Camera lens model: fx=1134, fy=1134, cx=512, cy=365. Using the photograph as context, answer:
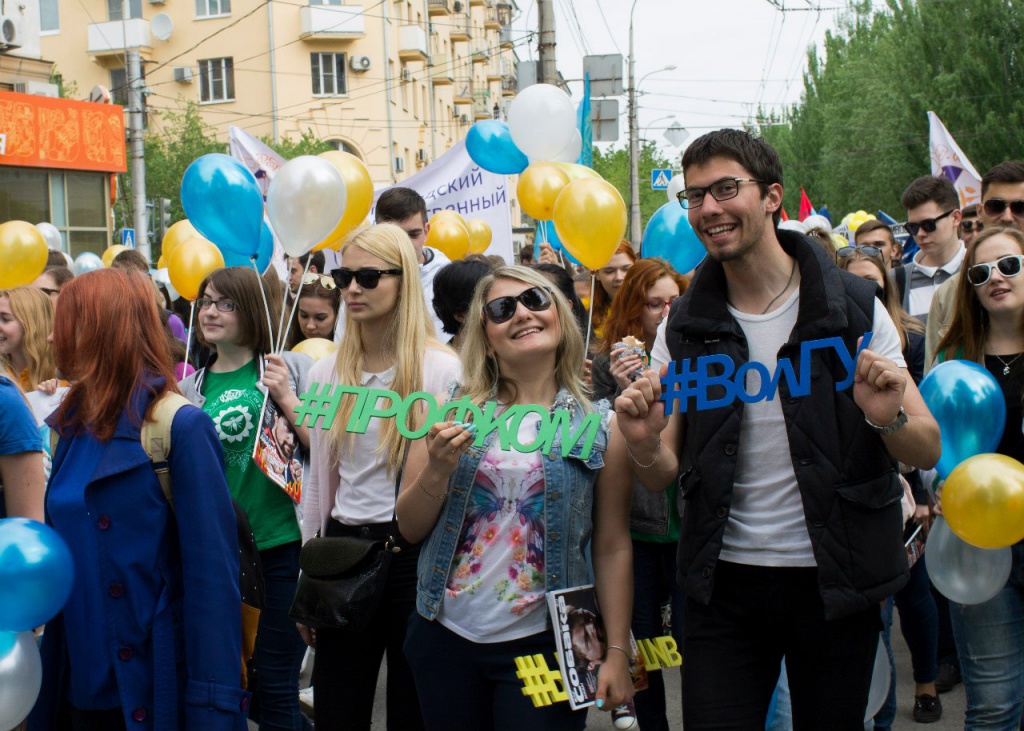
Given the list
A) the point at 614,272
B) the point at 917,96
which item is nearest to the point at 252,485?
the point at 614,272

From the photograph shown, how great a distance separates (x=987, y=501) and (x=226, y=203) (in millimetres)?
3254

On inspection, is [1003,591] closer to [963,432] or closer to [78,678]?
[963,432]

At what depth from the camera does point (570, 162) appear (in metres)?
7.04

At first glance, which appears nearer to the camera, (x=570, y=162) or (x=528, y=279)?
(x=528, y=279)

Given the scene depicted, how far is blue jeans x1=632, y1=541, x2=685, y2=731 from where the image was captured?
4.42 meters

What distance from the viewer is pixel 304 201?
4.59 meters

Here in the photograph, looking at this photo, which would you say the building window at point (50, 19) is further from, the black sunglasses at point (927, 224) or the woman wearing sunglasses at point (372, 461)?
Result: the woman wearing sunglasses at point (372, 461)

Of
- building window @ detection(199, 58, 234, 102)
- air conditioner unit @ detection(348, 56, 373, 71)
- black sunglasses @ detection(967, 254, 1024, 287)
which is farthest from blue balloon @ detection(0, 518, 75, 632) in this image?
air conditioner unit @ detection(348, 56, 373, 71)

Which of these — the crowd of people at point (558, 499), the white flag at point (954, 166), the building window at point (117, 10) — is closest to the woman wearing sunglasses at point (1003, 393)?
the crowd of people at point (558, 499)

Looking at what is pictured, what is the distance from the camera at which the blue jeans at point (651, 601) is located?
14.5ft

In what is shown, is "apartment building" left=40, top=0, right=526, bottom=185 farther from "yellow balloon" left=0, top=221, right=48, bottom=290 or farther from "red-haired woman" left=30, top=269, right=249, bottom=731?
"red-haired woman" left=30, top=269, right=249, bottom=731

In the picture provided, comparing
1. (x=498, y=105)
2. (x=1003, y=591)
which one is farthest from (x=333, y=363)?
(x=498, y=105)

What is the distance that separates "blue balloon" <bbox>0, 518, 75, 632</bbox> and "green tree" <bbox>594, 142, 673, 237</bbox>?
41.4 metres

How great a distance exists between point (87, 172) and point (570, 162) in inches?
750
